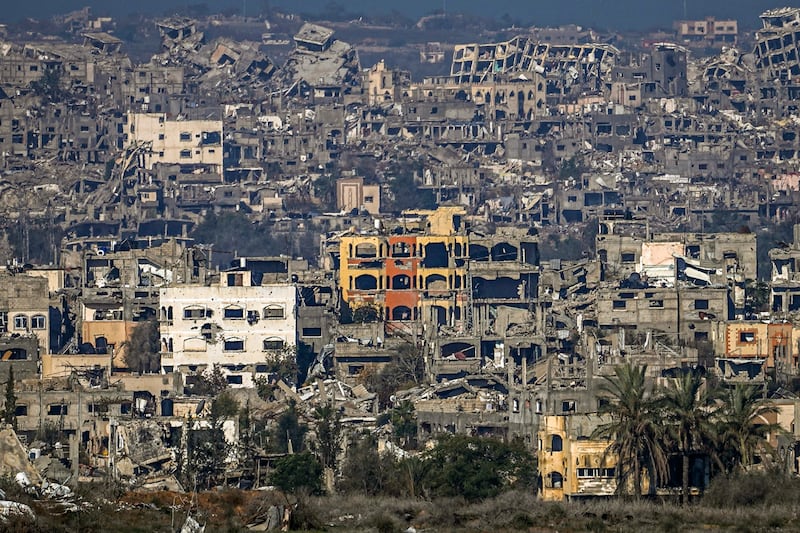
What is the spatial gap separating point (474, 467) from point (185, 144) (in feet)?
220

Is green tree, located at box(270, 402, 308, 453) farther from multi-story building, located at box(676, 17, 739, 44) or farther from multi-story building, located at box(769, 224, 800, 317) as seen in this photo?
multi-story building, located at box(676, 17, 739, 44)

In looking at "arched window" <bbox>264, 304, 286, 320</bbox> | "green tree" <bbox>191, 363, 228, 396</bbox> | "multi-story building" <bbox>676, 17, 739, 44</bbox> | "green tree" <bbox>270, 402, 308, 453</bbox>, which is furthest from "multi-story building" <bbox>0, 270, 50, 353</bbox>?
"multi-story building" <bbox>676, 17, 739, 44</bbox>

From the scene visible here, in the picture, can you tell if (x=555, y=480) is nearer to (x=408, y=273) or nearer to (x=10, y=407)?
(x=10, y=407)

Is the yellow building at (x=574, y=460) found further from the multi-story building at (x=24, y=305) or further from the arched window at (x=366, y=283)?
the arched window at (x=366, y=283)

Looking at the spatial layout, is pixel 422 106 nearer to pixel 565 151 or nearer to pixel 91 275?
pixel 565 151

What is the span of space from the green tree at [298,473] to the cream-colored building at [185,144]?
65405 millimetres

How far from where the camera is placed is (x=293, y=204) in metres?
105

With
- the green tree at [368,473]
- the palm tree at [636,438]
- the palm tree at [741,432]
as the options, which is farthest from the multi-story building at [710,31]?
the palm tree at [636,438]

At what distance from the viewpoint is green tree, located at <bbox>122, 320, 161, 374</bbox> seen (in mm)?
64375

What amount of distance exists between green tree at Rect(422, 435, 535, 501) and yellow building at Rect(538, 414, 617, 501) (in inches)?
16.2

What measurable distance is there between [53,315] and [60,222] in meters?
28.9

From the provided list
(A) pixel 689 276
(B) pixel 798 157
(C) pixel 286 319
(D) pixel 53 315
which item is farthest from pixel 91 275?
(B) pixel 798 157

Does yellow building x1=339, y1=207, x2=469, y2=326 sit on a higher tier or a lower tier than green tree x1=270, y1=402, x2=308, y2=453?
higher

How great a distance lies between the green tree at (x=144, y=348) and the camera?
64375mm
